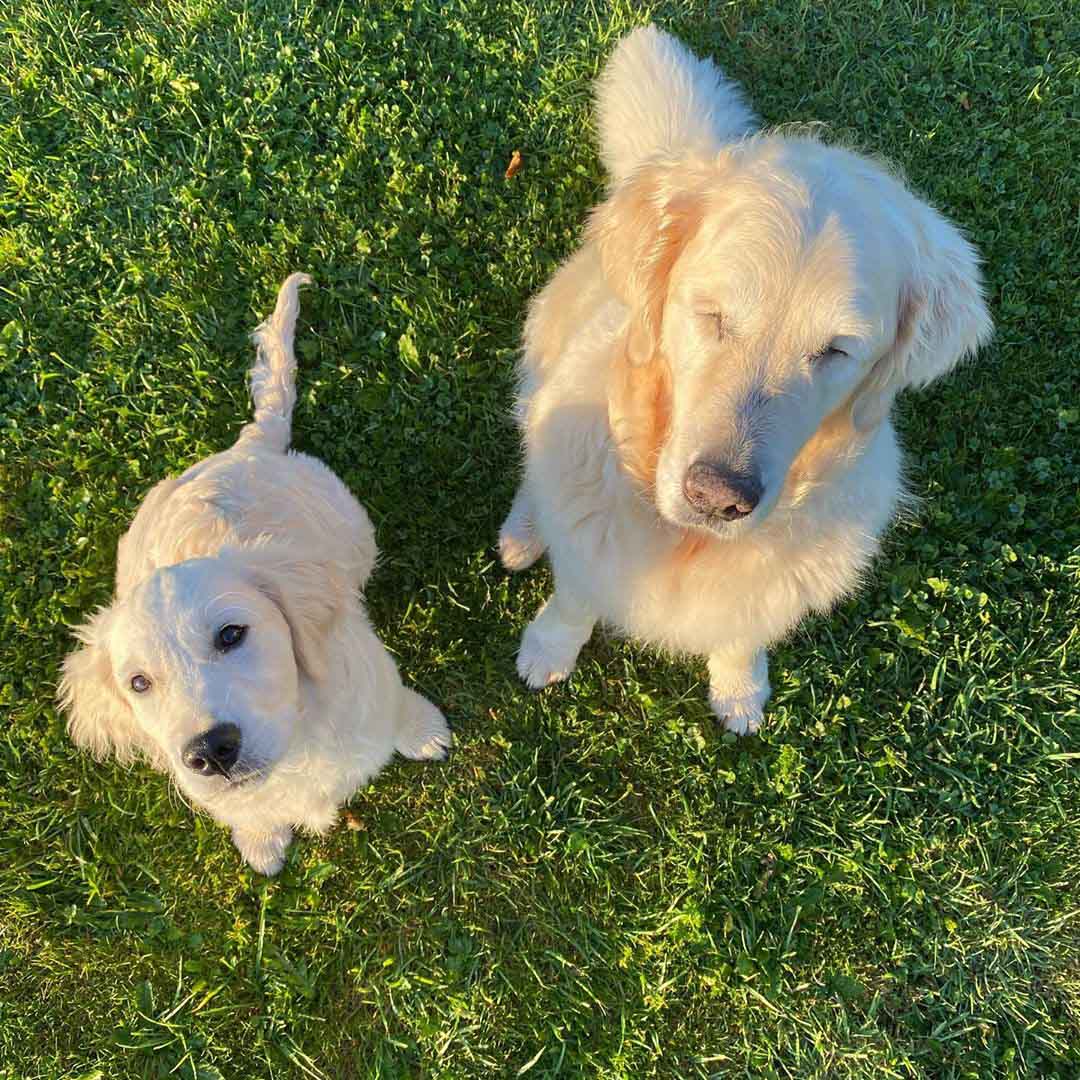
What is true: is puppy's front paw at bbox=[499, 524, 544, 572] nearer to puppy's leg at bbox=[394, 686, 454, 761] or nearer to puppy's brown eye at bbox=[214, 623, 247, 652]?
puppy's leg at bbox=[394, 686, 454, 761]

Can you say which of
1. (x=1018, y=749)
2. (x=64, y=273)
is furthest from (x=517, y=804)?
(x=64, y=273)

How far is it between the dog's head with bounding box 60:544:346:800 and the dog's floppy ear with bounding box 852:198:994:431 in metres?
1.60

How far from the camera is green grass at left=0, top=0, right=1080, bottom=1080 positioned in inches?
121

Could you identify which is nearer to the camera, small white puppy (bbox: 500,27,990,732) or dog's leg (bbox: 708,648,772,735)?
small white puppy (bbox: 500,27,990,732)

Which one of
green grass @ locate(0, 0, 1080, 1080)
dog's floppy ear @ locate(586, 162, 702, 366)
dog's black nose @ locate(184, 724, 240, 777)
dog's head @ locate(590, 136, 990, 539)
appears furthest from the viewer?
green grass @ locate(0, 0, 1080, 1080)

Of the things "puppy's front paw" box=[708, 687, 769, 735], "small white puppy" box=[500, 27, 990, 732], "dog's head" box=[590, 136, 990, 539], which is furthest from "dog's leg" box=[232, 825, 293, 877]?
"dog's head" box=[590, 136, 990, 539]

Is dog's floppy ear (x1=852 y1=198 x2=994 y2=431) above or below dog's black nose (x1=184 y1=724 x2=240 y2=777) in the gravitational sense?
above

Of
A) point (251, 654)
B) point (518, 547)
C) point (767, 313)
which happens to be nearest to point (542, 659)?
point (518, 547)

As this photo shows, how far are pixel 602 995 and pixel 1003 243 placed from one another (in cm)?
395

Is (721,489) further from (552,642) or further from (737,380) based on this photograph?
(552,642)

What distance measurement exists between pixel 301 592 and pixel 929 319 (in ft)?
5.88

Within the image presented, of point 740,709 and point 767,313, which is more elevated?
point 767,313

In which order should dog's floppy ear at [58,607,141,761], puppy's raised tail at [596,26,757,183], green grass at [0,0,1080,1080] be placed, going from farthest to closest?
puppy's raised tail at [596,26,757,183] < green grass at [0,0,1080,1080] < dog's floppy ear at [58,607,141,761]

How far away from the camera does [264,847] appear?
313 centimetres
